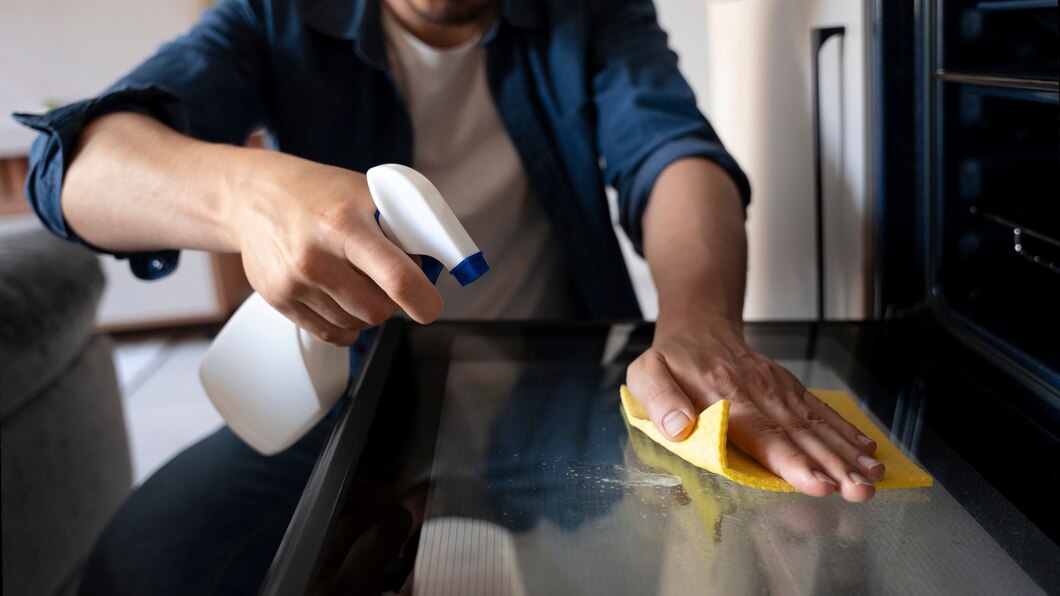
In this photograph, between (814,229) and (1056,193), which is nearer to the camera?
(1056,193)

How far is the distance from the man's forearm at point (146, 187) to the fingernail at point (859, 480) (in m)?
0.44

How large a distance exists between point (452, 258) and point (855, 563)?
26 cm

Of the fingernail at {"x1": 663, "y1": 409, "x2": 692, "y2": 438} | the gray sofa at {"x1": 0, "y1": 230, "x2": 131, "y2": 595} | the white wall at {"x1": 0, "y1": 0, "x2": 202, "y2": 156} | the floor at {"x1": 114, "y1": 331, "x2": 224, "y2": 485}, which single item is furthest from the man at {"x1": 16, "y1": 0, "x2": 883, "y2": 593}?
the white wall at {"x1": 0, "y1": 0, "x2": 202, "y2": 156}

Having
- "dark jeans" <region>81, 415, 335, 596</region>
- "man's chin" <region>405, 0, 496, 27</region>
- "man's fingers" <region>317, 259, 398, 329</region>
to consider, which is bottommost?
"dark jeans" <region>81, 415, 335, 596</region>

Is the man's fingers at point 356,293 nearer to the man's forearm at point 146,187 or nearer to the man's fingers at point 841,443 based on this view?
the man's forearm at point 146,187

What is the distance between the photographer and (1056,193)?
74cm

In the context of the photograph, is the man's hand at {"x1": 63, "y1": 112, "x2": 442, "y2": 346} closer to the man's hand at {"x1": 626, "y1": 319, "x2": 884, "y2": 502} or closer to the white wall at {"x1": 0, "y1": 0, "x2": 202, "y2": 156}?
the man's hand at {"x1": 626, "y1": 319, "x2": 884, "y2": 502}

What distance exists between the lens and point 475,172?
109cm

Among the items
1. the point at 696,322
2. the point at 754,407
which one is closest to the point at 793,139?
the point at 696,322

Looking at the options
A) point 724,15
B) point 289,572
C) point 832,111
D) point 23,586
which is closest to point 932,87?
point 832,111

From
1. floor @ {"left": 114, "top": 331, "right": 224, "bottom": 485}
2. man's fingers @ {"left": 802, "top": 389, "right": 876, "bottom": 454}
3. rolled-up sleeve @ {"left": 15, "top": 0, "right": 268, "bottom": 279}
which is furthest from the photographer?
floor @ {"left": 114, "top": 331, "right": 224, "bottom": 485}

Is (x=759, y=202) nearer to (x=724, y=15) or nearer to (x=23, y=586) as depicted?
(x=724, y=15)

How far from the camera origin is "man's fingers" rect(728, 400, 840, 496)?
0.50 m

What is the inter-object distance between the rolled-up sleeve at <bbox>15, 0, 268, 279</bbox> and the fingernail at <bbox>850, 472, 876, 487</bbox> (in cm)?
62
